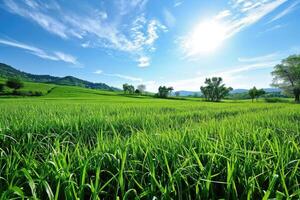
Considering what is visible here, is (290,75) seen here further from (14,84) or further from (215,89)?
(14,84)

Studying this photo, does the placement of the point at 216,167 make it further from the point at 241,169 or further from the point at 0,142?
the point at 0,142

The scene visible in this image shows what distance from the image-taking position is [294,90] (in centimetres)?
5728

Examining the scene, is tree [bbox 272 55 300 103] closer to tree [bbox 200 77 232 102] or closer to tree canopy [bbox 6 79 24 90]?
tree [bbox 200 77 232 102]

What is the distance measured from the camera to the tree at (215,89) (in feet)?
334

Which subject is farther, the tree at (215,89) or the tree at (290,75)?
the tree at (215,89)

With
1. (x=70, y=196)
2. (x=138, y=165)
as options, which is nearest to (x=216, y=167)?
(x=138, y=165)

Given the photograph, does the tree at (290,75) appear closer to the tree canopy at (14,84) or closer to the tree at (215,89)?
the tree at (215,89)

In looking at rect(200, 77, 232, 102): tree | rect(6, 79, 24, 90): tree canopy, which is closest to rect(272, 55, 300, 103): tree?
rect(200, 77, 232, 102): tree

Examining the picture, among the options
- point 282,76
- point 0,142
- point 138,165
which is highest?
point 282,76

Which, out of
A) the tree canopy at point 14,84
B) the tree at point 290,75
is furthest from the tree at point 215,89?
the tree canopy at point 14,84

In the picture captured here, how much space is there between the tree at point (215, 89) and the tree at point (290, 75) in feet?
132

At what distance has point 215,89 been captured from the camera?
340ft

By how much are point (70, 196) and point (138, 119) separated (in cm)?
615

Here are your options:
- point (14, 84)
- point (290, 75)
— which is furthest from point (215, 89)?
point (14, 84)
